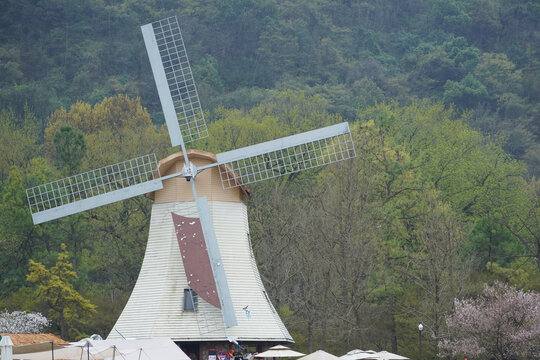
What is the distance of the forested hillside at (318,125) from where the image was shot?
1898 inches

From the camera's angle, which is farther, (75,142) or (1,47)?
(1,47)

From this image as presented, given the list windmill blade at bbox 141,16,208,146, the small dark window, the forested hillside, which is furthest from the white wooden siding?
the forested hillside

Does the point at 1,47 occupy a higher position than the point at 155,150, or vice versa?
the point at 1,47

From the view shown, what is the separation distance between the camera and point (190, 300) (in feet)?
118

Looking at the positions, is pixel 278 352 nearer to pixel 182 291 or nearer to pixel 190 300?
pixel 190 300

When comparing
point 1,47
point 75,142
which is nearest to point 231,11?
point 1,47

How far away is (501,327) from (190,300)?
45.0 feet

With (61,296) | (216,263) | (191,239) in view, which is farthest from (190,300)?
(61,296)

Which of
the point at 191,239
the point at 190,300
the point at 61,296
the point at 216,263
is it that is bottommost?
the point at 190,300

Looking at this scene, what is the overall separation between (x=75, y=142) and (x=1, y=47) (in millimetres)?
49847

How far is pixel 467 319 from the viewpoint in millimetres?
43219

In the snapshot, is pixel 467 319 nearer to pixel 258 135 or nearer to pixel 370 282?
pixel 370 282

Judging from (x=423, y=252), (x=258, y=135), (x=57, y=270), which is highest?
(x=258, y=135)

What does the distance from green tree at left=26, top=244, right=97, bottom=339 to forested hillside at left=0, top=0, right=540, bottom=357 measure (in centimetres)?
20
